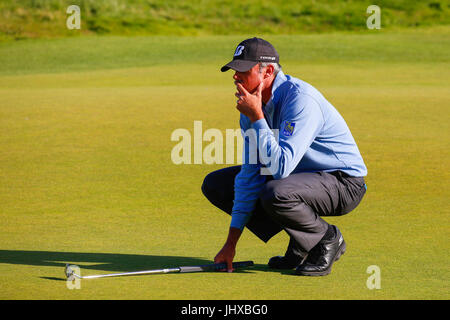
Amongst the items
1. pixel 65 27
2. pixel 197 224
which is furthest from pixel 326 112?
pixel 65 27

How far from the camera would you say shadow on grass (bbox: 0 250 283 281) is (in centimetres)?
520

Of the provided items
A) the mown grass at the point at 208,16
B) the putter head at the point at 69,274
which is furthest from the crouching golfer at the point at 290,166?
the mown grass at the point at 208,16

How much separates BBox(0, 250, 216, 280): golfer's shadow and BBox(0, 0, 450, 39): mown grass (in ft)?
101

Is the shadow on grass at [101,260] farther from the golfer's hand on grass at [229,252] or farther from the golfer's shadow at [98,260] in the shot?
the golfer's hand on grass at [229,252]

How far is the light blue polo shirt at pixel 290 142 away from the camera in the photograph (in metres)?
4.87

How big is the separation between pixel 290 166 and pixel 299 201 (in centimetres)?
25

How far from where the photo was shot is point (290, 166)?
16.0ft

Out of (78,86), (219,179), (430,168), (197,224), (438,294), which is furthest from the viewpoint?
(78,86)

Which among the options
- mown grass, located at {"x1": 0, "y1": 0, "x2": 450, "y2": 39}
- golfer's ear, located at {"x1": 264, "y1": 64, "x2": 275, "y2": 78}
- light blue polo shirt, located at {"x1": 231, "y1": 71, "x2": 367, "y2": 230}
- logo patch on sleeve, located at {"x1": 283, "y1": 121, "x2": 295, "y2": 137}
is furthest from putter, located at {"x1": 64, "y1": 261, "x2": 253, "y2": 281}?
mown grass, located at {"x1": 0, "y1": 0, "x2": 450, "y2": 39}

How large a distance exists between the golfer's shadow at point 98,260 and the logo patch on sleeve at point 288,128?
1.09 m

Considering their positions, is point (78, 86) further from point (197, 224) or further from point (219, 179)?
point (219, 179)

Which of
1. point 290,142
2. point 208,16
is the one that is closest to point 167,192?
point 290,142

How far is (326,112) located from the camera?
5113 mm

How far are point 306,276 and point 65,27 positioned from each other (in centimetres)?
3432
